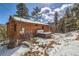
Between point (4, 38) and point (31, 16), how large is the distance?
0.30 metres

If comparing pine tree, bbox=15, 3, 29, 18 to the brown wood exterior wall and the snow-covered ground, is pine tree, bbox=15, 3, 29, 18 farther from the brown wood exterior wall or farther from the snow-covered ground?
the snow-covered ground

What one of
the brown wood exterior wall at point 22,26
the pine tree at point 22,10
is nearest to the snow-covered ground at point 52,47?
the brown wood exterior wall at point 22,26

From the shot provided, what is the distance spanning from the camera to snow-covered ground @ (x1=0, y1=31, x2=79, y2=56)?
144cm

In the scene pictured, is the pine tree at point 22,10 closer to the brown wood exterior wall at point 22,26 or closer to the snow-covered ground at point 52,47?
the brown wood exterior wall at point 22,26

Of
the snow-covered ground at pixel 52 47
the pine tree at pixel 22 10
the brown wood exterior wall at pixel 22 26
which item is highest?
the pine tree at pixel 22 10

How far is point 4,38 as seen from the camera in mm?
1473

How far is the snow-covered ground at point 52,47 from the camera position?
1.44 m

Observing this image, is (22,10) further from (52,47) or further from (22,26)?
(52,47)

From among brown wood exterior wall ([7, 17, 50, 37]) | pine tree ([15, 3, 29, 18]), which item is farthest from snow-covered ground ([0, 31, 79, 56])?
pine tree ([15, 3, 29, 18])

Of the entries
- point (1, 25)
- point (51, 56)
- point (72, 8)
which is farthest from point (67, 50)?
point (1, 25)

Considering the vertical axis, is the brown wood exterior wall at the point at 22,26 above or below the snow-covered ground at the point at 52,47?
above

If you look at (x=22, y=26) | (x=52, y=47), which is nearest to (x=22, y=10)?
(x=22, y=26)

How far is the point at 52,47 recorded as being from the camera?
145 cm

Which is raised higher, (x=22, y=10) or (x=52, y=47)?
(x=22, y=10)
